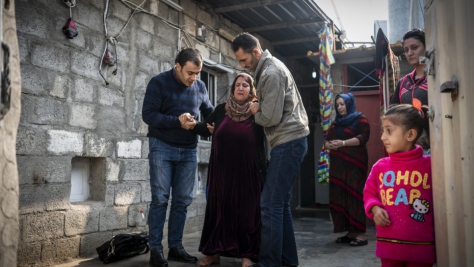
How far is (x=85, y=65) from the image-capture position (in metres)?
4.19

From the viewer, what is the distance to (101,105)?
4.37 meters

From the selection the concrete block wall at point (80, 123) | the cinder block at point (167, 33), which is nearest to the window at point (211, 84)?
the cinder block at point (167, 33)

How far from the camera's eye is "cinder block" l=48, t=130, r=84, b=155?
3749 millimetres

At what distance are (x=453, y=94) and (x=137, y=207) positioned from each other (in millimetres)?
3825

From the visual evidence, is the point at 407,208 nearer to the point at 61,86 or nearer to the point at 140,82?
the point at 61,86

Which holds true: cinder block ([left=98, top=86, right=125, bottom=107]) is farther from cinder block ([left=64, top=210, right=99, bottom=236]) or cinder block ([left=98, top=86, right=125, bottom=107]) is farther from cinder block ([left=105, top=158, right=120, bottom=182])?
cinder block ([left=64, top=210, right=99, bottom=236])

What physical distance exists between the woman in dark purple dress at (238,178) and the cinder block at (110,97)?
1527 millimetres

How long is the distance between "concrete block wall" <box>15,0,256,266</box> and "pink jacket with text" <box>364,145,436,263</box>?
2.80 m

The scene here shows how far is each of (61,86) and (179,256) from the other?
1.92 metres

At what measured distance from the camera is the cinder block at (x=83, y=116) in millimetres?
4008

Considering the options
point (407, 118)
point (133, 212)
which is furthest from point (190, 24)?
point (407, 118)

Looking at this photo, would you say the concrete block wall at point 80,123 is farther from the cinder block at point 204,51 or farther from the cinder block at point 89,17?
the cinder block at point 204,51

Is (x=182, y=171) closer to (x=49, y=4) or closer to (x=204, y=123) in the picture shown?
(x=204, y=123)

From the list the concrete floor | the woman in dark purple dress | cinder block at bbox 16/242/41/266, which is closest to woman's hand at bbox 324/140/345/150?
the concrete floor
